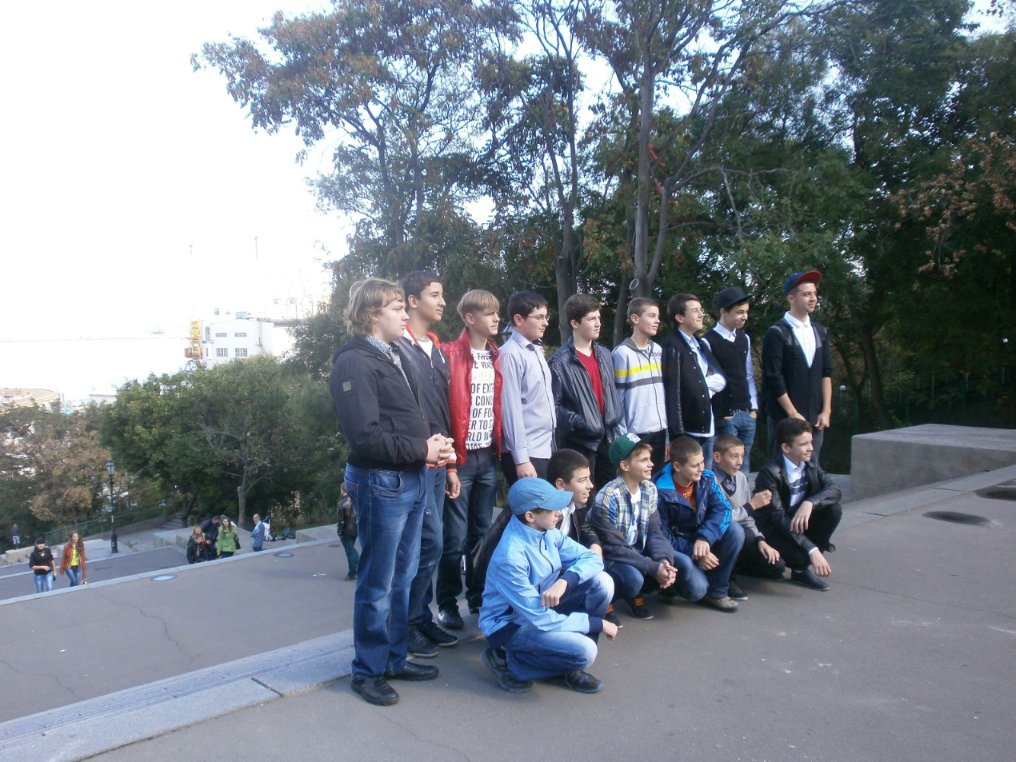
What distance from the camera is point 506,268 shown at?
17312 mm

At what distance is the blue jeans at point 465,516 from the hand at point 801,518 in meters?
1.96

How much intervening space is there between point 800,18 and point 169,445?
102ft

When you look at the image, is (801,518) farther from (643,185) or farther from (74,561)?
(74,561)

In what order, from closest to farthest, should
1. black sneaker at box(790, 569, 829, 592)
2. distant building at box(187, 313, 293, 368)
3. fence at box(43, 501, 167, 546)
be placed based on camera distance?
1. black sneaker at box(790, 569, 829, 592)
2. fence at box(43, 501, 167, 546)
3. distant building at box(187, 313, 293, 368)

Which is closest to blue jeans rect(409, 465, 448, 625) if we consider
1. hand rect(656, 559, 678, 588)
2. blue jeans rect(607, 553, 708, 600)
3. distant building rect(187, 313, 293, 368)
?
blue jeans rect(607, 553, 708, 600)

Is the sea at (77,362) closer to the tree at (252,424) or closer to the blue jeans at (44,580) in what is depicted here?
the tree at (252,424)

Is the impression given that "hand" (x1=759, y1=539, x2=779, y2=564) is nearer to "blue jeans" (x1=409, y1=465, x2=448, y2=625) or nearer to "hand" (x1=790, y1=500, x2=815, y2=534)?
"hand" (x1=790, y1=500, x2=815, y2=534)

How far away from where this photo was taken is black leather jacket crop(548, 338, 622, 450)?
4789mm

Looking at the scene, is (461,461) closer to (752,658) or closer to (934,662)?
(752,658)

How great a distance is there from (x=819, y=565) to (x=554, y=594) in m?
2.24

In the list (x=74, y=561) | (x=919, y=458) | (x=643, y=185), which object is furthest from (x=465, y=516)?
(x=74, y=561)

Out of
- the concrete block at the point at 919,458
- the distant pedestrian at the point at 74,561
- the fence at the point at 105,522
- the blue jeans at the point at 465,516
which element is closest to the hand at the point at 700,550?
the blue jeans at the point at 465,516

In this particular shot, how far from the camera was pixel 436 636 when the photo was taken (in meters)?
3.85

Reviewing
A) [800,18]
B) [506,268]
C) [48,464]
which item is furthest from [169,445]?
[800,18]
